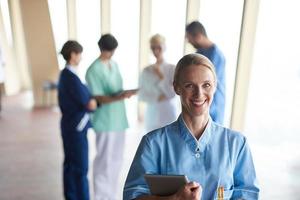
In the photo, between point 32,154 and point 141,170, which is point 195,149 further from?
point 32,154

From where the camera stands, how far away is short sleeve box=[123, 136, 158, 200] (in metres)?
1.18

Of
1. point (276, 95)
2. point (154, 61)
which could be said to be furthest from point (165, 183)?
point (276, 95)

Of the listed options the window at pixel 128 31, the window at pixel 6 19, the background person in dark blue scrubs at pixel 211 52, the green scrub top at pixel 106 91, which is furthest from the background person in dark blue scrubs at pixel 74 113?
the window at pixel 6 19

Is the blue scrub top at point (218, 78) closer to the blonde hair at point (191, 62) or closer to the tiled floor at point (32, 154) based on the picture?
the tiled floor at point (32, 154)

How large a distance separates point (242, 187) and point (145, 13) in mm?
3927

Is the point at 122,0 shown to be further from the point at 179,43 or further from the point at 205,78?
the point at 205,78

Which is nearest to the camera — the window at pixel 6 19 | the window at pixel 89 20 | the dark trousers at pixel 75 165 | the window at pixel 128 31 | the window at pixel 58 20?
the dark trousers at pixel 75 165

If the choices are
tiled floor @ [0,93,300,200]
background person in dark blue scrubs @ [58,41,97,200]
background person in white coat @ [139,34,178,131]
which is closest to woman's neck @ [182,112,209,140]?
background person in dark blue scrubs @ [58,41,97,200]

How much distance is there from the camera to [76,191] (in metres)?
2.90

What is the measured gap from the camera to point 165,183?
42.9 inches

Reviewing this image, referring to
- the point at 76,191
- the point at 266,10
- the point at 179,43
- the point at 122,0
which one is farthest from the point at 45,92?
the point at 266,10

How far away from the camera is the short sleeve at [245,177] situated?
1.23 m

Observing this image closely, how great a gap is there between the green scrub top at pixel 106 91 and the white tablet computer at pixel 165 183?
170 centimetres

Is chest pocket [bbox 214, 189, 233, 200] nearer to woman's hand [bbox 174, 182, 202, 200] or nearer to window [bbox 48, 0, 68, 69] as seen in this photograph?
woman's hand [bbox 174, 182, 202, 200]
